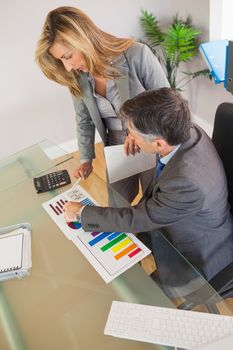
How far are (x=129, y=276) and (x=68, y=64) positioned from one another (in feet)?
2.80

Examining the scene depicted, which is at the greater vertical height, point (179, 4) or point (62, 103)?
point (179, 4)

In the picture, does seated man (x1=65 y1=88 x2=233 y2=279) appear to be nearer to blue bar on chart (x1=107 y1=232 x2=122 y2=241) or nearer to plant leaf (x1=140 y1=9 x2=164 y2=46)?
blue bar on chart (x1=107 y1=232 x2=122 y2=241)

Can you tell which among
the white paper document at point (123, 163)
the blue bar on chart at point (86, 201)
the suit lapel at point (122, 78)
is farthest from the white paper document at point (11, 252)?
the suit lapel at point (122, 78)

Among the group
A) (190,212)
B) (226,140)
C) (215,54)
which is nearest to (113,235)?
(190,212)

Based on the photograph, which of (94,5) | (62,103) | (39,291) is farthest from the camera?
(62,103)

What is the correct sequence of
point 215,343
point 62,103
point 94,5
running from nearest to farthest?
1. point 215,343
2. point 94,5
3. point 62,103

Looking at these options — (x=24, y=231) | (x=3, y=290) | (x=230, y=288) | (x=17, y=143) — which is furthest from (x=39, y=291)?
(x=17, y=143)

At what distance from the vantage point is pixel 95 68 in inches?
51.2

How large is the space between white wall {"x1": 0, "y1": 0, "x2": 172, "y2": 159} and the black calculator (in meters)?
1.30

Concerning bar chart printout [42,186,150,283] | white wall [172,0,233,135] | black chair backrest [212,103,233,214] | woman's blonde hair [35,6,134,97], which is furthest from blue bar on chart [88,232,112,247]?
white wall [172,0,233,135]

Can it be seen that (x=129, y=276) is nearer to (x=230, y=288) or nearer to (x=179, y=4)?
(x=230, y=288)

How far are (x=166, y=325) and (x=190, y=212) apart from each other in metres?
0.35

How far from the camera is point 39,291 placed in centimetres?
107

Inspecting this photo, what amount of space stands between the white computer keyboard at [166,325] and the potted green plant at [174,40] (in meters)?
1.99
